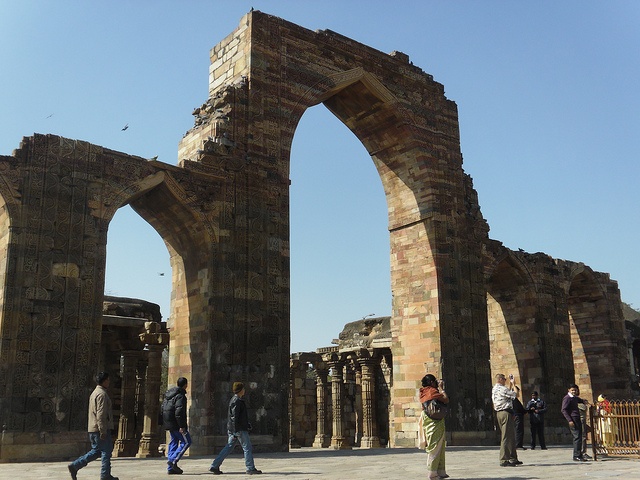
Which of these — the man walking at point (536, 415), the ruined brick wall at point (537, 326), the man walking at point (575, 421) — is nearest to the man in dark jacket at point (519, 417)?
the man walking at point (536, 415)

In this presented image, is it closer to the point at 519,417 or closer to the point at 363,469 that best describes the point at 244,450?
the point at 363,469

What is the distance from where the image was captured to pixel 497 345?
823 inches

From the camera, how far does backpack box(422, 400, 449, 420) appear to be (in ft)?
22.3

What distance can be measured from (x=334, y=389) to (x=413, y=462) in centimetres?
1316

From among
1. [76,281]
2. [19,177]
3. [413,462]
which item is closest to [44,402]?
[76,281]

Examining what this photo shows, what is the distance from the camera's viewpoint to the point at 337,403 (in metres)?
22.0

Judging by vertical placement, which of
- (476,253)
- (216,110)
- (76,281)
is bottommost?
(76,281)

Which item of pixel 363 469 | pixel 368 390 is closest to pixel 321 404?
pixel 368 390

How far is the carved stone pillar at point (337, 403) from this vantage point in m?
21.2

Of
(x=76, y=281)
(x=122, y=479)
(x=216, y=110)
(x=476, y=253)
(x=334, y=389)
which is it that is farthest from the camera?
(x=334, y=389)

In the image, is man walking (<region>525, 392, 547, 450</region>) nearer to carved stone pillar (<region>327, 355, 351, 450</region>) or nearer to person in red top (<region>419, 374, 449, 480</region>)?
person in red top (<region>419, 374, 449, 480</region>)

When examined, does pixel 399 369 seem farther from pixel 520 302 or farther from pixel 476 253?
pixel 520 302

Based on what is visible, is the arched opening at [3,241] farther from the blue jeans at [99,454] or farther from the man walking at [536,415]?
the man walking at [536,415]

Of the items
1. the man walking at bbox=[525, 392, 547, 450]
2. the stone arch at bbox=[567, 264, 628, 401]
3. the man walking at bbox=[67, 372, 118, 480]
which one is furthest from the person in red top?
the stone arch at bbox=[567, 264, 628, 401]
